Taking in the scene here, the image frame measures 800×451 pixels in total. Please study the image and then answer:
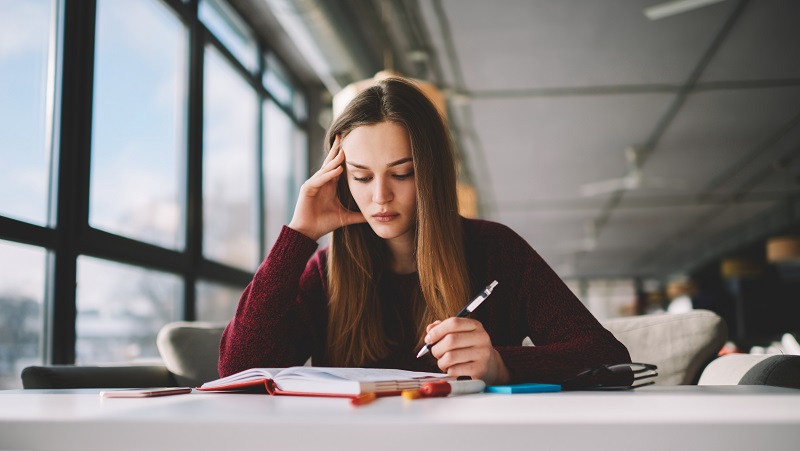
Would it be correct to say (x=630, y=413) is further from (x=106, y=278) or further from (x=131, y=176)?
(x=131, y=176)

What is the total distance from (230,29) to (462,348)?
12.3 ft

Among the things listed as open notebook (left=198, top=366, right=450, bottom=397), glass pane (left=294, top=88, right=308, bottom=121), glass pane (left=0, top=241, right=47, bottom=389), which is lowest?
open notebook (left=198, top=366, right=450, bottom=397)

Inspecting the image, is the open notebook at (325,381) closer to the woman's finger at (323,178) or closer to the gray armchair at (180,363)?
the woman's finger at (323,178)

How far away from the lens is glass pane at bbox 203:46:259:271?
4.04m

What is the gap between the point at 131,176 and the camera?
312cm

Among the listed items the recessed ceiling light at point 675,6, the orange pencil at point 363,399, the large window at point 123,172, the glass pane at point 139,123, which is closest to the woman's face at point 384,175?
the orange pencil at point 363,399

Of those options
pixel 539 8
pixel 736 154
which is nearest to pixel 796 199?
pixel 736 154

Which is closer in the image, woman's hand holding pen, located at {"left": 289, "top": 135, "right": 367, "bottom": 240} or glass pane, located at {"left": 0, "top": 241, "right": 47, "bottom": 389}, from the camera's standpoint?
woman's hand holding pen, located at {"left": 289, "top": 135, "right": 367, "bottom": 240}

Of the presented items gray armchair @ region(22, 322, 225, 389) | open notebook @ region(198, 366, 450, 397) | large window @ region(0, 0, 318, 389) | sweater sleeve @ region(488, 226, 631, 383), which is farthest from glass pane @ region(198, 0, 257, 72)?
open notebook @ region(198, 366, 450, 397)

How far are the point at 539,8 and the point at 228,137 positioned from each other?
2.08 meters

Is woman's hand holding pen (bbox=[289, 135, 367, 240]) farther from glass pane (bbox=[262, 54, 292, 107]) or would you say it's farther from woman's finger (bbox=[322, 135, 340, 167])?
glass pane (bbox=[262, 54, 292, 107])

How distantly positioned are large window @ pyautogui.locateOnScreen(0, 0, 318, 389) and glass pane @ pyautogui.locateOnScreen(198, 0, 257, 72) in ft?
0.05

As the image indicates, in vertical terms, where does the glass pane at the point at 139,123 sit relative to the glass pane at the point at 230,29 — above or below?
below

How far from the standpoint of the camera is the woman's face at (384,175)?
150cm
